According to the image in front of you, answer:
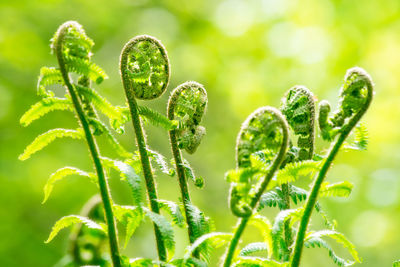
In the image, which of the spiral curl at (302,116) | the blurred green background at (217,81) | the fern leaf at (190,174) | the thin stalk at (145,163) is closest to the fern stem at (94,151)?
the thin stalk at (145,163)

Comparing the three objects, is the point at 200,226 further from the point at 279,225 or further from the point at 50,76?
the point at 50,76

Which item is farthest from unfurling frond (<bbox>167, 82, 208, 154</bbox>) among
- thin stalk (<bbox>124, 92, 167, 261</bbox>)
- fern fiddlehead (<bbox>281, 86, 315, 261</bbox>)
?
fern fiddlehead (<bbox>281, 86, 315, 261</bbox>)

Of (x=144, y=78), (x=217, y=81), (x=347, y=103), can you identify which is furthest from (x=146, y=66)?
(x=217, y=81)

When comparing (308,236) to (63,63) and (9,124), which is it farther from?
(9,124)

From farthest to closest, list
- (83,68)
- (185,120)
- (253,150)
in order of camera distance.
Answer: (185,120) → (83,68) → (253,150)

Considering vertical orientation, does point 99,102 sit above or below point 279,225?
above

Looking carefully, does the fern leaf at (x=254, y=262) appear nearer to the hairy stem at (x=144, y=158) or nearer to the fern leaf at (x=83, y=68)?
the hairy stem at (x=144, y=158)

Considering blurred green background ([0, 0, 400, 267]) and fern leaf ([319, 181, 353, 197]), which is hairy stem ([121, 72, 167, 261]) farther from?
blurred green background ([0, 0, 400, 267])
